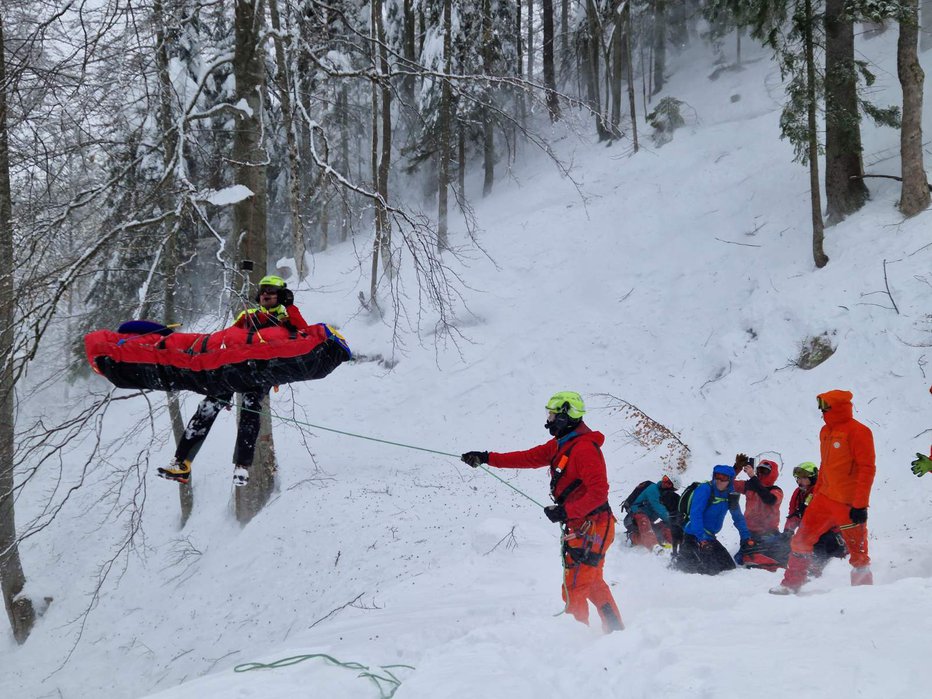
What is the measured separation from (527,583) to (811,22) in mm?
11528

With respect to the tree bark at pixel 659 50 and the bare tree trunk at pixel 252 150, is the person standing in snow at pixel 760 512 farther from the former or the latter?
the tree bark at pixel 659 50

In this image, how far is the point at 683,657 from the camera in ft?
11.6

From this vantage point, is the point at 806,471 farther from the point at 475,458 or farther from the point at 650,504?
the point at 475,458

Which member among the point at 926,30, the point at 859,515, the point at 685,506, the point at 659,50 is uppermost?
the point at 659,50

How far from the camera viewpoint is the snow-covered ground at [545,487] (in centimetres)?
390

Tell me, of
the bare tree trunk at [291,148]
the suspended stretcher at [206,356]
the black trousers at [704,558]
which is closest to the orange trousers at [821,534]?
the black trousers at [704,558]

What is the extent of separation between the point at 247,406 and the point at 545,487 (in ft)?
22.4

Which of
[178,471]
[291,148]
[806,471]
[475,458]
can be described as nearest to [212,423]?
[178,471]

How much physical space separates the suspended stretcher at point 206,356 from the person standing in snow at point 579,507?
5.18 ft

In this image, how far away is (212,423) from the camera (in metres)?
5.44

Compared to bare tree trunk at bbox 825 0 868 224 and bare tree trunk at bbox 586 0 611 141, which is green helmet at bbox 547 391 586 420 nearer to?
bare tree trunk at bbox 825 0 868 224

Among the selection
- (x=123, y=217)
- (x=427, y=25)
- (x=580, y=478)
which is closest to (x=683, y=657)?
(x=580, y=478)

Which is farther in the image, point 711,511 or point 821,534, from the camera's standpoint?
point 711,511

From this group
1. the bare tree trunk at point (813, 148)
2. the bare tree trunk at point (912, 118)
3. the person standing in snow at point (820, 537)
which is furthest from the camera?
the bare tree trunk at point (813, 148)
